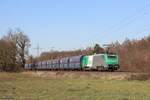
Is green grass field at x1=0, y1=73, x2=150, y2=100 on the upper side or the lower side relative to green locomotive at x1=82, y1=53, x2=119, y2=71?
lower

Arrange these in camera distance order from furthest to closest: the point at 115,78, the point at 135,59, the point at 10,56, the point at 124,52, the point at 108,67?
the point at 10,56, the point at 124,52, the point at 135,59, the point at 108,67, the point at 115,78

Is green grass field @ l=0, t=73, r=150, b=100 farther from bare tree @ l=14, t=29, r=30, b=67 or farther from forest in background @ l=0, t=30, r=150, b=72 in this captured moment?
bare tree @ l=14, t=29, r=30, b=67

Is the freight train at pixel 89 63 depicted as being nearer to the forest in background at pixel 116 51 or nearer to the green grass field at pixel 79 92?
the forest in background at pixel 116 51

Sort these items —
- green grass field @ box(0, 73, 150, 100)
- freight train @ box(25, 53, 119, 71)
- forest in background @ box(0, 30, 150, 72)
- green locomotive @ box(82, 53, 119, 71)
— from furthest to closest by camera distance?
1. forest in background @ box(0, 30, 150, 72)
2. freight train @ box(25, 53, 119, 71)
3. green locomotive @ box(82, 53, 119, 71)
4. green grass field @ box(0, 73, 150, 100)

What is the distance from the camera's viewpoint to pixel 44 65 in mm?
116188

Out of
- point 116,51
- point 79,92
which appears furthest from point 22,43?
point 79,92

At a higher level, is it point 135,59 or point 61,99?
point 135,59

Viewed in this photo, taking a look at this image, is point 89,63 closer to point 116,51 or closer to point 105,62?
point 105,62

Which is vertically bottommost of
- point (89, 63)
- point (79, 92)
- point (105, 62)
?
point (79, 92)

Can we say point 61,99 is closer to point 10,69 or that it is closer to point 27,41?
point 10,69

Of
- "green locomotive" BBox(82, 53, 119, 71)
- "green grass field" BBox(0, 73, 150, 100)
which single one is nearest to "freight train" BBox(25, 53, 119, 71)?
"green locomotive" BBox(82, 53, 119, 71)

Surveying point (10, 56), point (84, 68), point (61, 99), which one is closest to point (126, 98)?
point (61, 99)

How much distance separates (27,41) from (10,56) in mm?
33259

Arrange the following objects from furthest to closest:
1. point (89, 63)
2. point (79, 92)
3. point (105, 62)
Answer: point (89, 63)
point (105, 62)
point (79, 92)
